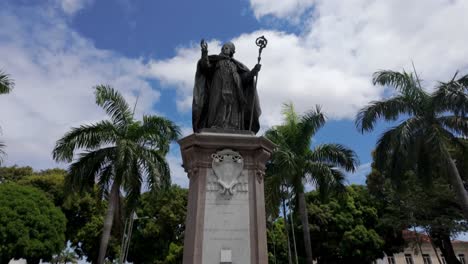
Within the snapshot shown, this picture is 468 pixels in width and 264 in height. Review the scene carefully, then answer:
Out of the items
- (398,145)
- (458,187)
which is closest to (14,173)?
(398,145)

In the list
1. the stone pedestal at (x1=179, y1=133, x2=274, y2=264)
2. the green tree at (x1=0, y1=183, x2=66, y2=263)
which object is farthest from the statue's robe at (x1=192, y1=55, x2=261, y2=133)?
the green tree at (x1=0, y1=183, x2=66, y2=263)

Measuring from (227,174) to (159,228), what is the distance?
1053 inches

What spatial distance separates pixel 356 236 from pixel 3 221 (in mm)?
24632

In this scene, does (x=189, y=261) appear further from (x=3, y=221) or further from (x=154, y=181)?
(x=3, y=221)

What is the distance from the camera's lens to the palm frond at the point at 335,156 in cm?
1694

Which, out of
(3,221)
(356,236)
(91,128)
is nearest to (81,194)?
(91,128)

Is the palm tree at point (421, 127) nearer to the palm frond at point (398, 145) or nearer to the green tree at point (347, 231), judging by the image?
the palm frond at point (398, 145)

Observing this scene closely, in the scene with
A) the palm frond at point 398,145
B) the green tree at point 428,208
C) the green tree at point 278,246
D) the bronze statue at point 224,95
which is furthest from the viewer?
the green tree at point 278,246

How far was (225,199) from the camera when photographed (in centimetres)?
617

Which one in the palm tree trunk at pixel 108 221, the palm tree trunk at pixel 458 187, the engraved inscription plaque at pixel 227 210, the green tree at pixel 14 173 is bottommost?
the engraved inscription plaque at pixel 227 210

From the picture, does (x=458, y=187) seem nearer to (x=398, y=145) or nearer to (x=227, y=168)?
(x=398, y=145)

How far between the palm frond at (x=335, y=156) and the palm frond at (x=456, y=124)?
4000mm

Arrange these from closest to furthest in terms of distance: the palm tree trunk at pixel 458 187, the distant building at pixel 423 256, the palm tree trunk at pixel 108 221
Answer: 1. the palm tree trunk at pixel 108 221
2. the palm tree trunk at pixel 458 187
3. the distant building at pixel 423 256

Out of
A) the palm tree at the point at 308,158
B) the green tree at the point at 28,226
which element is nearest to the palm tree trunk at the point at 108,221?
the palm tree at the point at 308,158
